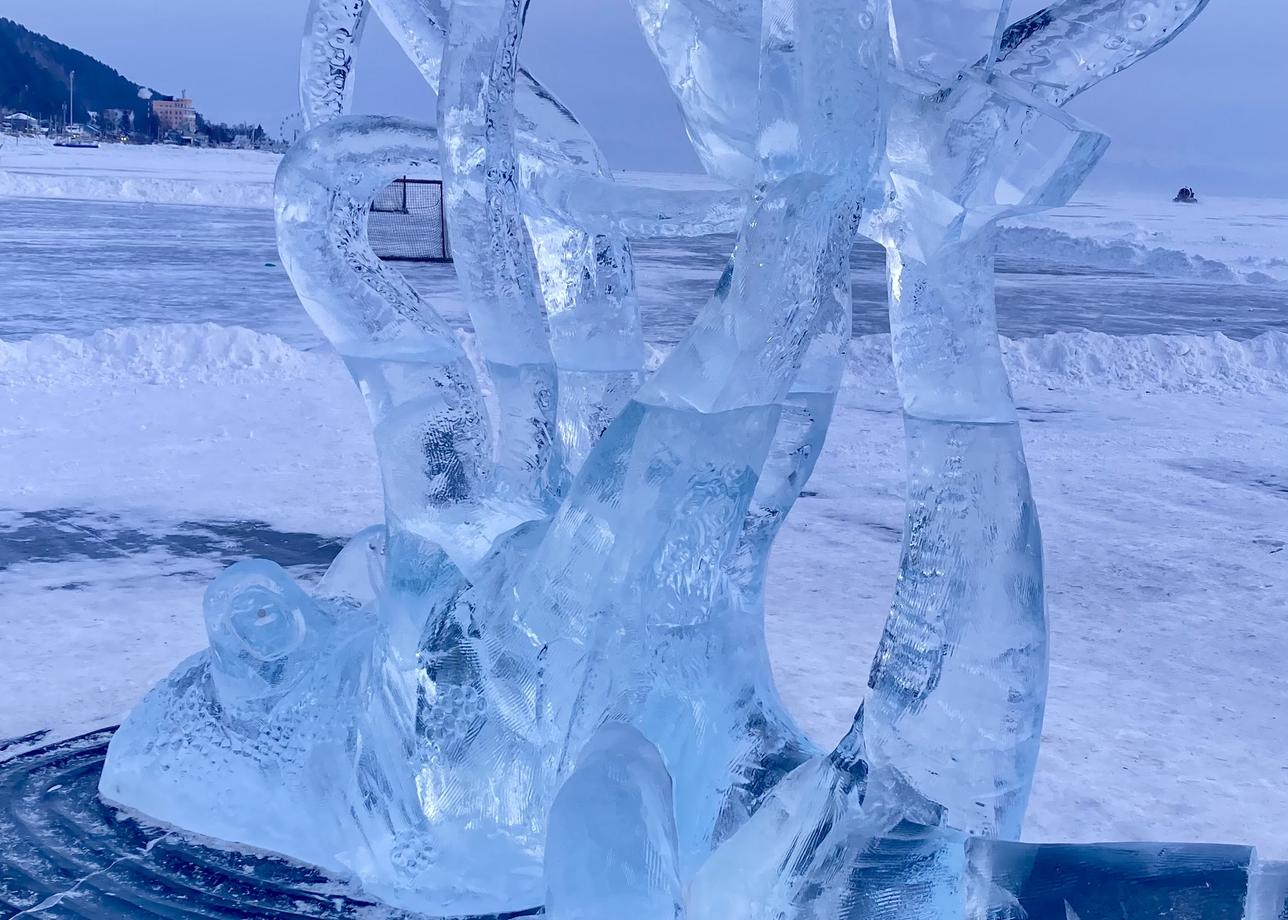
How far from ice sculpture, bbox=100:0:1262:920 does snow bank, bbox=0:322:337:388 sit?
5632 millimetres

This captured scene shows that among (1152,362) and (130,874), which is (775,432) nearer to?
→ (130,874)

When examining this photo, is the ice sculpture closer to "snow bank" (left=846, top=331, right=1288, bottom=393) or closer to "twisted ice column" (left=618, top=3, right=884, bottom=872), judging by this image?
"twisted ice column" (left=618, top=3, right=884, bottom=872)

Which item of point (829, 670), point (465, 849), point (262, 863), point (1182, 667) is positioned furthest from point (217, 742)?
point (1182, 667)

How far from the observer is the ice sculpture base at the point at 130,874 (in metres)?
2.43

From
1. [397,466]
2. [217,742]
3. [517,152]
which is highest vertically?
[517,152]

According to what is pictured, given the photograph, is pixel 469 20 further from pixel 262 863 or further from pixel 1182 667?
pixel 1182 667

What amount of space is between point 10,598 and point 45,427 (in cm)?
263

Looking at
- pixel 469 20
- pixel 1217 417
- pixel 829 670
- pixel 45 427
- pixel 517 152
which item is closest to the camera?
pixel 469 20

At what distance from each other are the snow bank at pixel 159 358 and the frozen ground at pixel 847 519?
2 cm

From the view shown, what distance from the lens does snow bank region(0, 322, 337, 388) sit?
7.99 meters

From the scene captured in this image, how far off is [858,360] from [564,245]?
6852mm

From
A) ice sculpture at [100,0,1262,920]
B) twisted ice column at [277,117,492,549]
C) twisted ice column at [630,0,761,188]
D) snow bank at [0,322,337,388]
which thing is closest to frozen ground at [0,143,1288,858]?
snow bank at [0,322,337,388]

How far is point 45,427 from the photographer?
685 cm

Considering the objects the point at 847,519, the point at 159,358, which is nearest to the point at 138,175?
the point at 159,358
